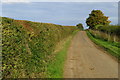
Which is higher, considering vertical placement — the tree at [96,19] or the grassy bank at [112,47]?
the tree at [96,19]

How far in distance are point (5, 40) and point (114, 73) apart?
5674mm

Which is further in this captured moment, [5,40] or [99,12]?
[99,12]

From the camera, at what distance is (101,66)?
907cm

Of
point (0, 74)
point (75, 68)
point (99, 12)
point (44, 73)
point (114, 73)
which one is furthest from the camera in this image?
point (99, 12)

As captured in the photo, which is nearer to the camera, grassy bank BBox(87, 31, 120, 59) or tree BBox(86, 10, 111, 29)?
grassy bank BBox(87, 31, 120, 59)

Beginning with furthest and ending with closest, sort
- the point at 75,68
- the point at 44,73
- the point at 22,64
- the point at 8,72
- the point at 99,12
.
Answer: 1. the point at 99,12
2. the point at 75,68
3. the point at 44,73
4. the point at 22,64
5. the point at 8,72

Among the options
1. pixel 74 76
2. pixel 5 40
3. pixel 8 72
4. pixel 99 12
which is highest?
pixel 99 12

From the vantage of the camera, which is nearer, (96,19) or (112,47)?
(112,47)

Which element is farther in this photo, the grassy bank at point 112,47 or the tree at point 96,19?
the tree at point 96,19

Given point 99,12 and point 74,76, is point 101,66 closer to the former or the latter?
point 74,76

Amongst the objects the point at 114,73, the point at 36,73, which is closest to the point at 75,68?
the point at 114,73

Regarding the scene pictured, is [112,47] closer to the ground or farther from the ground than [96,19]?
closer to the ground

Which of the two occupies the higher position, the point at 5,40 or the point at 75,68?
the point at 5,40

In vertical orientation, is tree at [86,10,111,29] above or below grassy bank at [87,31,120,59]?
above
